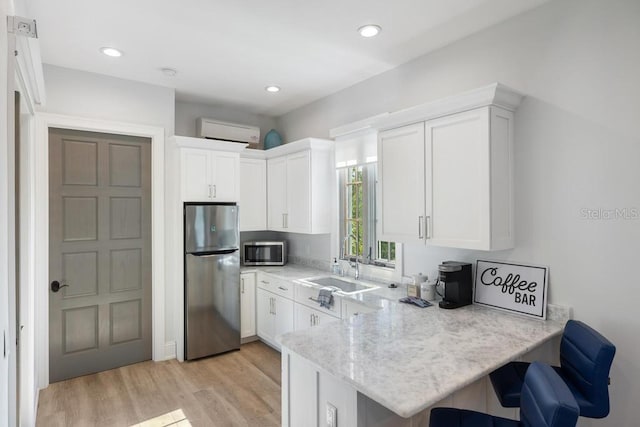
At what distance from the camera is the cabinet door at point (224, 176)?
3.90m

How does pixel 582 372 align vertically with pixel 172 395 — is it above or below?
above

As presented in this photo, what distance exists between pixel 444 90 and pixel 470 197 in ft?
3.38

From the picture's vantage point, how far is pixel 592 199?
2.12m

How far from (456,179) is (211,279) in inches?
105

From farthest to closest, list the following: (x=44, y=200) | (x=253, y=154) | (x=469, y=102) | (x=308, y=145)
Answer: (x=253, y=154)
(x=308, y=145)
(x=44, y=200)
(x=469, y=102)

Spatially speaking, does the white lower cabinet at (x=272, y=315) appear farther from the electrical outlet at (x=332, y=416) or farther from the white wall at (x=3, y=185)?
the white wall at (x=3, y=185)

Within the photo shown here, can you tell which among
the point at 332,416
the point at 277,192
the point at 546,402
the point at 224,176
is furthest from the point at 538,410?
the point at 277,192

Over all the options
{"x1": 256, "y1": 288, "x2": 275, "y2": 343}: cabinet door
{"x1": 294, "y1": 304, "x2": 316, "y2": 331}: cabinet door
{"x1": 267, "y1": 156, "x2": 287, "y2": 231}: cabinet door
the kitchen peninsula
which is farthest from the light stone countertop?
{"x1": 267, "y1": 156, "x2": 287, "y2": 231}: cabinet door

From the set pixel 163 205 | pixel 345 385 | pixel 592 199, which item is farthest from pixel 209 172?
pixel 592 199

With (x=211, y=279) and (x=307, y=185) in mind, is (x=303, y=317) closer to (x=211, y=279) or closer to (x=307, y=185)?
(x=211, y=279)

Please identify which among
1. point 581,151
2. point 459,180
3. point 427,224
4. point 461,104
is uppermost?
point 461,104

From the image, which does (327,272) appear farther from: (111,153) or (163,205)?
(111,153)

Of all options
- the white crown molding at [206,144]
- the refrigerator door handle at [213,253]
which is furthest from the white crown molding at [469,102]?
the refrigerator door handle at [213,253]

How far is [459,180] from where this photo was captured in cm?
243
